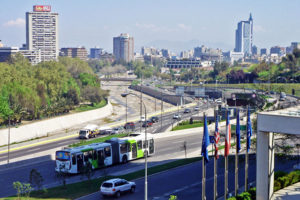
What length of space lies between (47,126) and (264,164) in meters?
61.2

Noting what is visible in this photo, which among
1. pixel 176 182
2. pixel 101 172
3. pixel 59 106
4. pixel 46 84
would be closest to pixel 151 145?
pixel 101 172

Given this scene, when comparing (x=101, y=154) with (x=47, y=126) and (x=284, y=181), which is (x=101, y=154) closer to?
(x=284, y=181)

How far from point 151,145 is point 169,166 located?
248 inches

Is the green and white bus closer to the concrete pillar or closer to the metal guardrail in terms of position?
the concrete pillar

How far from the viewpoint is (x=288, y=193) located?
2980 cm

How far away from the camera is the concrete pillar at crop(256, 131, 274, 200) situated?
26688 millimetres

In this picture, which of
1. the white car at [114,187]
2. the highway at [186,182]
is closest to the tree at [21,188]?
the highway at [186,182]

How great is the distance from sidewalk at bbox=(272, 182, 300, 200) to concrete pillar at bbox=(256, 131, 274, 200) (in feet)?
5.12

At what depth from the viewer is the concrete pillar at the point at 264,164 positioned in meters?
26.7

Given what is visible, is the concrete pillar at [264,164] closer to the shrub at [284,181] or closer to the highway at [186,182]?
the shrub at [284,181]

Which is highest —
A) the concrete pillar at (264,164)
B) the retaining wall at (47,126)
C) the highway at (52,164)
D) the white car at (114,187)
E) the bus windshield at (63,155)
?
the concrete pillar at (264,164)

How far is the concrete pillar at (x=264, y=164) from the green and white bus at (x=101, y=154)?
1841 centimetres

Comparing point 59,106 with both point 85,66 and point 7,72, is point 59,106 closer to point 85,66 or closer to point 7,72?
point 7,72

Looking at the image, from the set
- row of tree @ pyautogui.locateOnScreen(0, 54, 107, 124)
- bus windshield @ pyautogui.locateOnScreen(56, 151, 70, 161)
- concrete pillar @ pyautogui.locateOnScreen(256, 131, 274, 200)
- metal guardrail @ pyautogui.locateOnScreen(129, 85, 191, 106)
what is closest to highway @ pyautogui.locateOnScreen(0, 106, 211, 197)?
bus windshield @ pyautogui.locateOnScreen(56, 151, 70, 161)
